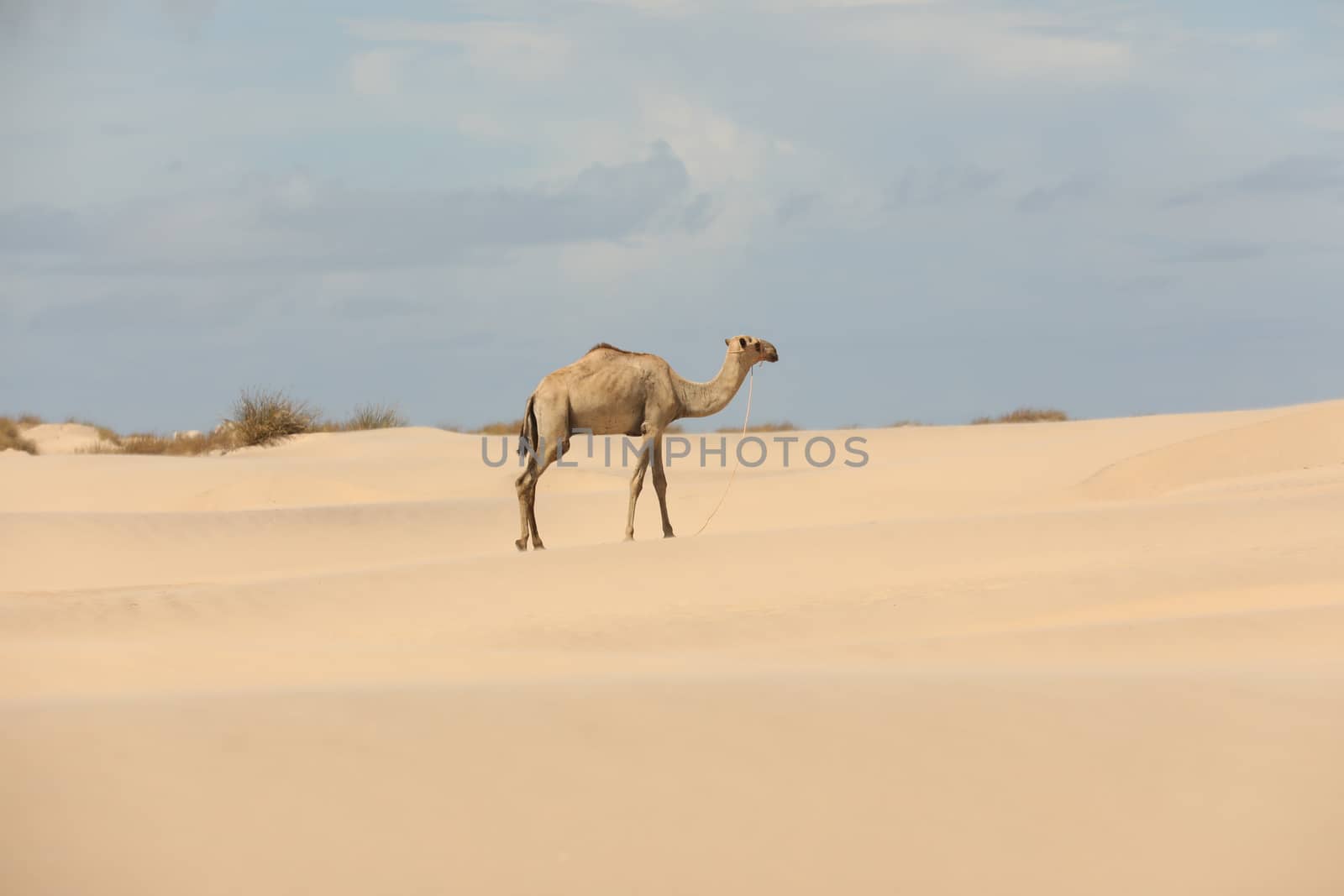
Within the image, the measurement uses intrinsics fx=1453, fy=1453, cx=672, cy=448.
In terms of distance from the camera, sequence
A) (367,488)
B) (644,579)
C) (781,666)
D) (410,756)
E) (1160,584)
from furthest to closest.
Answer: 1. (367,488)
2. (644,579)
3. (1160,584)
4. (781,666)
5. (410,756)

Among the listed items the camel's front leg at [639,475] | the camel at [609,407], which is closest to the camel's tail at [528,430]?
the camel at [609,407]

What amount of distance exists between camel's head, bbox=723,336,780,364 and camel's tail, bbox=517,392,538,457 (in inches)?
79.2

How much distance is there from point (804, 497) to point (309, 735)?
49.1 feet

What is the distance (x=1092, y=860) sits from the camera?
5.11 metres

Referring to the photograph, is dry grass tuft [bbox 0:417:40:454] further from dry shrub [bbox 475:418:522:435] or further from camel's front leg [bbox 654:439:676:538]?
camel's front leg [bbox 654:439:676:538]

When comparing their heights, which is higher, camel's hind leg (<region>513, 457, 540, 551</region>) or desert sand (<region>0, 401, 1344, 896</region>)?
camel's hind leg (<region>513, 457, 540, 551</region>)

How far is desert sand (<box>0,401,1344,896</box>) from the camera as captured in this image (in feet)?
16.2

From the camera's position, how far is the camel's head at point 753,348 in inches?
541

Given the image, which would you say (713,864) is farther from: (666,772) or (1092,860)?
(1092,860)

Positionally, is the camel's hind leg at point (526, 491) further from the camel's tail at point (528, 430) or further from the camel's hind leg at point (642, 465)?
the camel's hind leg at point (642, 465)

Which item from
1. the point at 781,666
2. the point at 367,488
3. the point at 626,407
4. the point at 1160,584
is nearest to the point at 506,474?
the point at 367,488

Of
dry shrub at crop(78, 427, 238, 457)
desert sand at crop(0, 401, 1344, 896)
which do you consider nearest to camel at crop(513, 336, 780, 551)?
desert sand at crop(0, 401, 1344, 896)

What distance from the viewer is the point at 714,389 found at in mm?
13672

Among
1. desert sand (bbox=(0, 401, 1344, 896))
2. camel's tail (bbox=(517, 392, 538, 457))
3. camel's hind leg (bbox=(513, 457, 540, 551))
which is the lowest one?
desert sand (bbox=(0, 401, 1344, 896))
